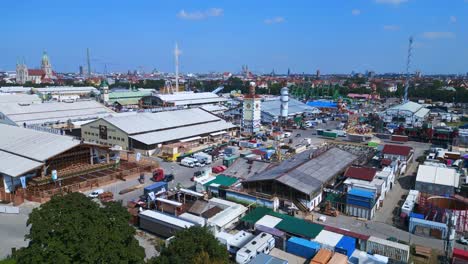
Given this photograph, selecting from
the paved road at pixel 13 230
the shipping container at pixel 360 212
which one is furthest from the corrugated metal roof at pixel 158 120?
the shipping container at pixel 360 212

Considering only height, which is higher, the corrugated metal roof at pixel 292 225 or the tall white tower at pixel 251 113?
the tall white tower at pixel 251 113

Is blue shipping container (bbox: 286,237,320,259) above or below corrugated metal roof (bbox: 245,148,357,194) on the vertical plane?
below

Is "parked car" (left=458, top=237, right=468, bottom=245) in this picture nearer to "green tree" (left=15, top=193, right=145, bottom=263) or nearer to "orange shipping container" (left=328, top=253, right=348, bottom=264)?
"orange shipping container" (left=328, top=253, right=348, bottom=264)

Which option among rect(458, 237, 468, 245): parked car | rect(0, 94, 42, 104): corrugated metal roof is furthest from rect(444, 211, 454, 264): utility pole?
rect(0, 94, 42, 104): corrugated metal roof

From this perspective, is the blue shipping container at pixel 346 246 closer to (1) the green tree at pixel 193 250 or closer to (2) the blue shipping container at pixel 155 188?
(1) the green tree at pixel 193 250

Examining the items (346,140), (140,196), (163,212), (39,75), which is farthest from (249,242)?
(39,75)
